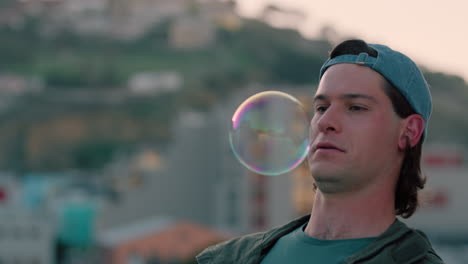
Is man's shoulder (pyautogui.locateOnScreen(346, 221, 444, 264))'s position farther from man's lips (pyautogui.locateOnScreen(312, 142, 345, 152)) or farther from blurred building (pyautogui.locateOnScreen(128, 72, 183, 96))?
blurred building (pyautogui.locateOnScreen(128, 72, 183, 96))

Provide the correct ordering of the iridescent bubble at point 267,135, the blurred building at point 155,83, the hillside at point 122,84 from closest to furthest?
the iridescent bubble at point 267,135 < the hillside at point 122,84 < the blurred building at point 155,83

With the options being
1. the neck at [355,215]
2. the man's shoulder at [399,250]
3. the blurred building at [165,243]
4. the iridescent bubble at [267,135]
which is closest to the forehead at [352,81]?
the neck at [355,215]

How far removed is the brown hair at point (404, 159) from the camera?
8.32 feet

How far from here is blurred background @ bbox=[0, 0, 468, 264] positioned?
5550cm

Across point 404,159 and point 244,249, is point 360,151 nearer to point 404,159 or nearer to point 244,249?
point 404,159

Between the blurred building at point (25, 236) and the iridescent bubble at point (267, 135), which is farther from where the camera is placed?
the blurred building at point (25, 236)

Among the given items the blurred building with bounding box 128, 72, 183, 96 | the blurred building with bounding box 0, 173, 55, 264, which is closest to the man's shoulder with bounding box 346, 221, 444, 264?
the blurred building with bounding box 0, 173, 55, 264

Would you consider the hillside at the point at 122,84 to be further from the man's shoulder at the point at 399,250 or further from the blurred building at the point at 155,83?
the man's shoulder at the point at 399,250

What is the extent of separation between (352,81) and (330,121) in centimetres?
12

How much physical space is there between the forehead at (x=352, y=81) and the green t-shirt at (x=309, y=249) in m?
0.37

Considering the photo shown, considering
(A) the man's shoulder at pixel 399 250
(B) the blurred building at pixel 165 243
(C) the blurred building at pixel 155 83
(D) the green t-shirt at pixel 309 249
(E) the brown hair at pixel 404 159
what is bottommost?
(C) the blurred building at pixel 155 83

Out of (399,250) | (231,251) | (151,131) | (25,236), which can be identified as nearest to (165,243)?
(25,236)

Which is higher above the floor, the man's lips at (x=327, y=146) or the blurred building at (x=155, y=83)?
the man's lips at (x=327, y=146)

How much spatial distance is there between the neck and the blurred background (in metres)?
0.44
